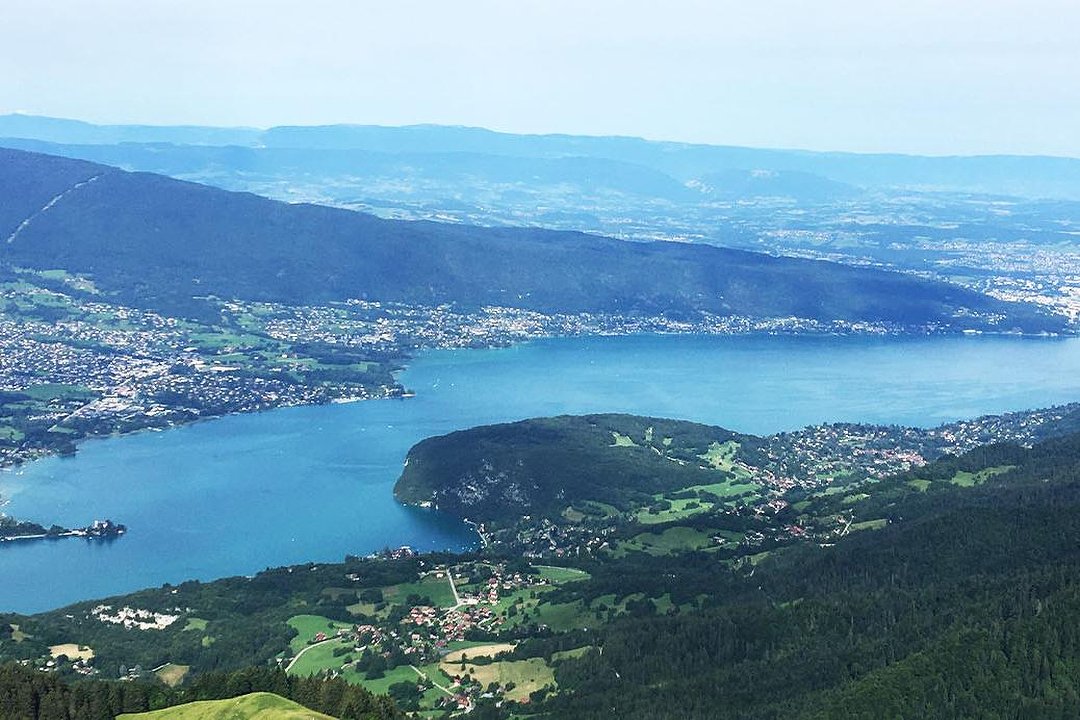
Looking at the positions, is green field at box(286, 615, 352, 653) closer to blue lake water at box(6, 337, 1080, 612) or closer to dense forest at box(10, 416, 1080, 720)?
dense forest at box(10, 416, 1080, 720)

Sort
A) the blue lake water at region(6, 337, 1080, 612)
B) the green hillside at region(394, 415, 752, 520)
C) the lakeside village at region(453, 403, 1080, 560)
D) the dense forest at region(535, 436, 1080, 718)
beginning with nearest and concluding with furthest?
the dense forest at region(535, 436, 1080, 718) < the lakeside village at region(453, 403, 1080, 560) < the blue lake water at region(6, 337, 1080, 612) < the green hillside at region(394, 415, 752, 520)

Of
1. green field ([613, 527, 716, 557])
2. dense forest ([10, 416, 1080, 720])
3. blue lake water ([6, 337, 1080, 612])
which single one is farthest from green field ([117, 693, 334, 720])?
green field ([613, 527, 716, 557])

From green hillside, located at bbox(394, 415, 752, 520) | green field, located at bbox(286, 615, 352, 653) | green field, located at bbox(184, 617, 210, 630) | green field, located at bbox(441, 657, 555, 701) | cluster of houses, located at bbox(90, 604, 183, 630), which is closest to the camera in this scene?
green field, located at bbox(441, 657, 555, 701)

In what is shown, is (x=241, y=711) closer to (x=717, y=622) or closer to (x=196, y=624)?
(x=717, y=622)

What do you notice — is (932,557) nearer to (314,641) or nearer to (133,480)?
(314,641)

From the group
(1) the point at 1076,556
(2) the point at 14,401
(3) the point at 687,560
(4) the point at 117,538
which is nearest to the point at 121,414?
(2) the point at 14,401

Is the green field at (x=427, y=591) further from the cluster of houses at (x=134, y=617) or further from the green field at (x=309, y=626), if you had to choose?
the cluster of houses at (x=134, y=617)

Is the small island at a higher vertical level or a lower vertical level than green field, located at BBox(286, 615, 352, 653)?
lower
